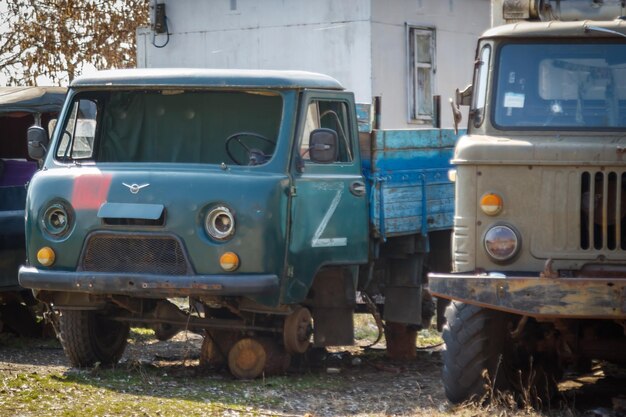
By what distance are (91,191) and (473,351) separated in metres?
3.07

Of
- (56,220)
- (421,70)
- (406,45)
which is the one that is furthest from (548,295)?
(421,70)

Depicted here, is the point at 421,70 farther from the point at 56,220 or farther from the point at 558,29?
the point at 558,29

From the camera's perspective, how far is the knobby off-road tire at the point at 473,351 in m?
7.82

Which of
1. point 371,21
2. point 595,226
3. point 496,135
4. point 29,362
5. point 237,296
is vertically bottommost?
point 29,362

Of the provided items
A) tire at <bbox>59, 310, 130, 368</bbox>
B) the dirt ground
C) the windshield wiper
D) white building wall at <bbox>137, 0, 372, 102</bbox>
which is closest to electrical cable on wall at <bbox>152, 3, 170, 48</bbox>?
white building wall at <bbox>137, 0, 372, 102</bbox>

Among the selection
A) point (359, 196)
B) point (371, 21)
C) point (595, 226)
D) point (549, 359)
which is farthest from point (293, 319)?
point (371, 21)

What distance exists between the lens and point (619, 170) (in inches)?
296

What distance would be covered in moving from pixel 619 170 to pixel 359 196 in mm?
2744

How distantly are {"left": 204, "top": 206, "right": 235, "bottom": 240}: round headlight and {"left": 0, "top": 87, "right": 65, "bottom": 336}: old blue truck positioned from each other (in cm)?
283

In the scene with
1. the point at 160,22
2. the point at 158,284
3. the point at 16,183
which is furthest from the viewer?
the point at 160,22

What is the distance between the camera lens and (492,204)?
7715 mm

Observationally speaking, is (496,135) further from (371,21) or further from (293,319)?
(371,21)

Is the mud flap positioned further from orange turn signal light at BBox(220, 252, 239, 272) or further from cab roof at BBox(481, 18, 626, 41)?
cab roof at BBox(481, 18, 626, 41)

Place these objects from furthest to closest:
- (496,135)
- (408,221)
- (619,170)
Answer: (408,221) → (496,135) → (619,170)
